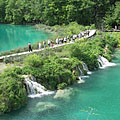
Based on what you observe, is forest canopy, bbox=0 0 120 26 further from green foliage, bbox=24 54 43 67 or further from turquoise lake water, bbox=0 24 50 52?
green foliage, bbox=24 54 43 67

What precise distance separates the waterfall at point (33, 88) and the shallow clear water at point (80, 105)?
2.93 ft

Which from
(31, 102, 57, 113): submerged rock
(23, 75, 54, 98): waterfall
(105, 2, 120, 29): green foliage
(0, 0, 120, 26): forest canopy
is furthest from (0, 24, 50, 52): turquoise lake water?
(31, 102, 57, 113): submerged rock

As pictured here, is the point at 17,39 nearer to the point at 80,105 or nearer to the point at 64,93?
the point at 64,93

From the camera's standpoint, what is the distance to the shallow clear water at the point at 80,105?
18.7 meters

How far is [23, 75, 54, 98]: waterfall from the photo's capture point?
2181cm

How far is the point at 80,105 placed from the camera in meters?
20.5

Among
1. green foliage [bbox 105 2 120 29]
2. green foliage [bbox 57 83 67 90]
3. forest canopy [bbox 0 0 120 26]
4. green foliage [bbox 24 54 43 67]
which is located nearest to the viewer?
green foliage [bbox 57 83 67 90]

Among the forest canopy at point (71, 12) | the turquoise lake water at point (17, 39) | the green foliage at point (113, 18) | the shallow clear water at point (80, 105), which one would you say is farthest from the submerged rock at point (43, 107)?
the forest canopy at point (71, 12)

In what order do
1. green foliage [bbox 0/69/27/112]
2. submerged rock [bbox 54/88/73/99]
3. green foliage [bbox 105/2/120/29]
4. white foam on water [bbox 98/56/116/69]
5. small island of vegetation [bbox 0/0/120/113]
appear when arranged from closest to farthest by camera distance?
green foliage [bbox 0/69/27/112]
small island of vegetation [bbox 0/0/120/113]
submerged rock [bbox 54/88/73/99]
white foam on water [bbox 98/56/116/69]
green foliage [bbox 105/2/120/29]

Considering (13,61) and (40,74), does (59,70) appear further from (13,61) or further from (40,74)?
(13,61)

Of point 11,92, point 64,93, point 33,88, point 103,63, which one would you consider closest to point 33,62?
point 33,88

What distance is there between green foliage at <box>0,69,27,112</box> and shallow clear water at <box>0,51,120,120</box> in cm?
55

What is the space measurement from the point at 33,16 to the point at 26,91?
170 ft

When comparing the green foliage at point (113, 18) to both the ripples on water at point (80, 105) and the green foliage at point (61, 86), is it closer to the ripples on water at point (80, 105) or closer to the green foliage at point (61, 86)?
the ripples on water at point (80, 105)
